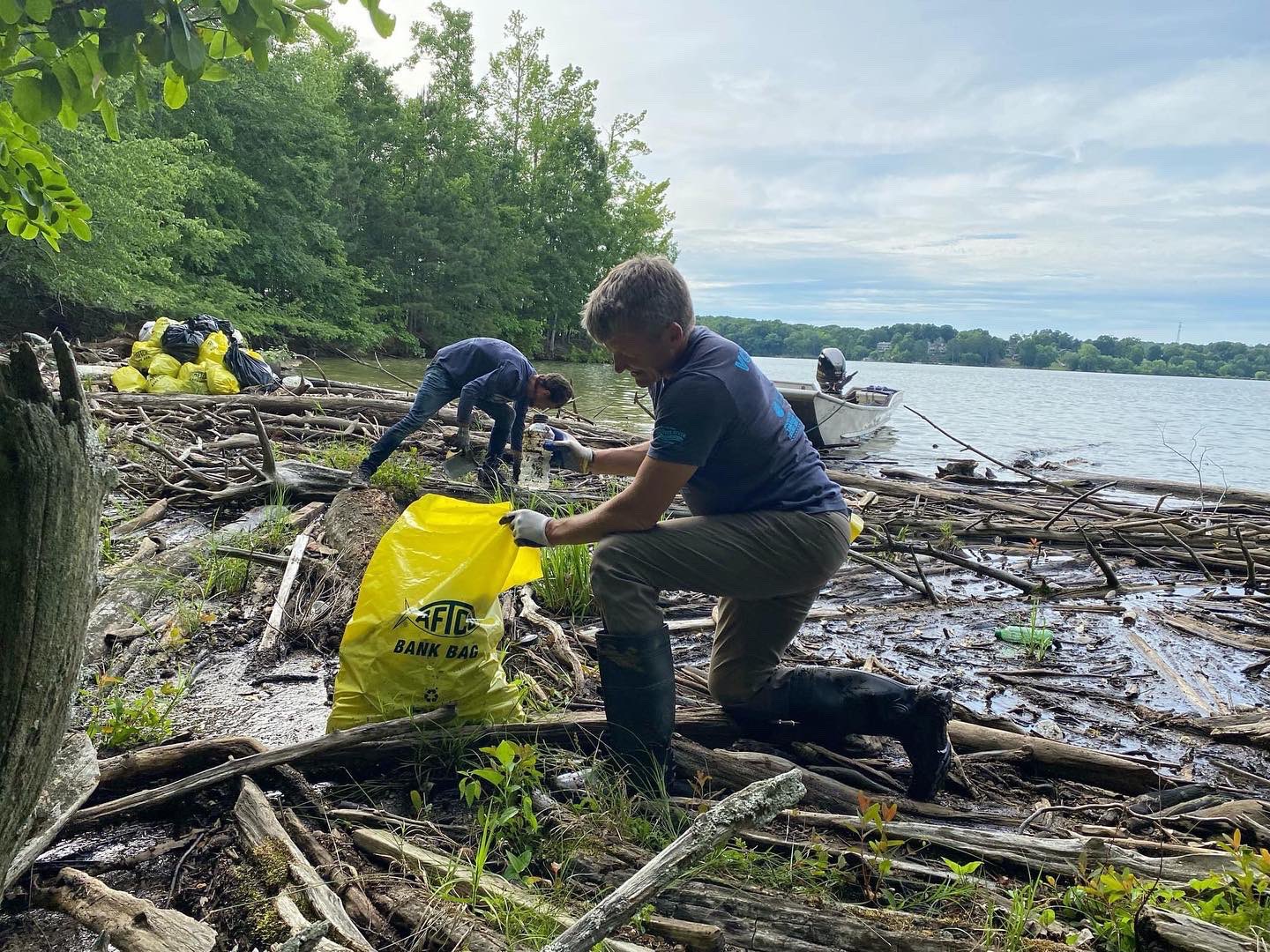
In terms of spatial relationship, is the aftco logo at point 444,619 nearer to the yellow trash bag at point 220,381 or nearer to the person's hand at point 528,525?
the person's hand at point 528,525

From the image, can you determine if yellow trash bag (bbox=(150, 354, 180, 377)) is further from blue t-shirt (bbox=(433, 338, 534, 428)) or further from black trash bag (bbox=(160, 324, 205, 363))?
blue t-shirt (bbox=(433, 338, 534, 428))

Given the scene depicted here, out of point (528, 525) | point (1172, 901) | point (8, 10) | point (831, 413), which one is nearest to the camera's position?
point (8, 10)

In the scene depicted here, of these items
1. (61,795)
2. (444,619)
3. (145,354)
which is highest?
(145,354)

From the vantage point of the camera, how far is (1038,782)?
9.68ft

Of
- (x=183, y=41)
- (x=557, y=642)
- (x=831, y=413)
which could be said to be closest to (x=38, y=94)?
(x=183, y=41)

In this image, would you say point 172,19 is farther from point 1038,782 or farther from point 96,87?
point 1038,782

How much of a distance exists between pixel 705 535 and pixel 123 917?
1.88 metres

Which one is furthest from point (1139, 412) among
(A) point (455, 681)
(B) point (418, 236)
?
(A) point (455, 681)

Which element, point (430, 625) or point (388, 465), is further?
point (388, 465)

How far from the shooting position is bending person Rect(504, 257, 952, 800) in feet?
8.50

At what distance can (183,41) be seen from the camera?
5.38ft

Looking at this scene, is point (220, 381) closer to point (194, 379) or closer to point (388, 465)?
point (194, 379)

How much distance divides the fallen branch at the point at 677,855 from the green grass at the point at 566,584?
112 inches

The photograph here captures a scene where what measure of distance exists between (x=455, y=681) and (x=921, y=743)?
1.68 meters
